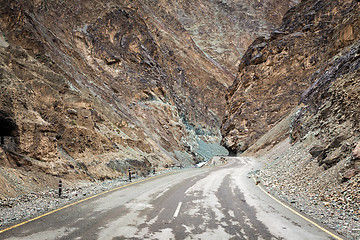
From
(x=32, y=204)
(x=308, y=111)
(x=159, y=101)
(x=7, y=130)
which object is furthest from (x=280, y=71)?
(x=32, y=204)

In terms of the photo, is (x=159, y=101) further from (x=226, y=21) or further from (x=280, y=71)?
(x=226, y=21)

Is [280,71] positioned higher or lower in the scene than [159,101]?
higher

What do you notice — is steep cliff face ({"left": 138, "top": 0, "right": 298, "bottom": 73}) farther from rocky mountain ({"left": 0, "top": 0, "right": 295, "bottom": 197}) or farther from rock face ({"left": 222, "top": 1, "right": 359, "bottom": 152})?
rock face ({"left": 222, "top": 1, "right": 359, "bottom": 152})

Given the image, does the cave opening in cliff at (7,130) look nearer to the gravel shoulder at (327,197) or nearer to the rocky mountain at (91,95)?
the rocky mountain at (91,95)

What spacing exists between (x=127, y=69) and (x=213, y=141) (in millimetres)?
43567

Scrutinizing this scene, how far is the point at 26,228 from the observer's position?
5621 mm

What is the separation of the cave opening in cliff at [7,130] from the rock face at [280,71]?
44681 mm

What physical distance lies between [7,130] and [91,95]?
15.6 metres

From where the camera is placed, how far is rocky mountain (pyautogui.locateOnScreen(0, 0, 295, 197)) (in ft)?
39.0

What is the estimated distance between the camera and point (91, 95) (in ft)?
86.9

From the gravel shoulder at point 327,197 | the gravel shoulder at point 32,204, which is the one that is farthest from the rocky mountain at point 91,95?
the gravel shoulder at point 327,197

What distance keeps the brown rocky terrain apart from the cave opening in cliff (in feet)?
43.4

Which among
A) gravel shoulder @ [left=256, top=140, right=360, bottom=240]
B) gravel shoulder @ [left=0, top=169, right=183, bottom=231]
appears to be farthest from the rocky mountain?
gravel shoulder @ [left=256, top=140, right=360, bottom=240]

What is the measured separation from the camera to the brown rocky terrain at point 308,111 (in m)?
8.23
